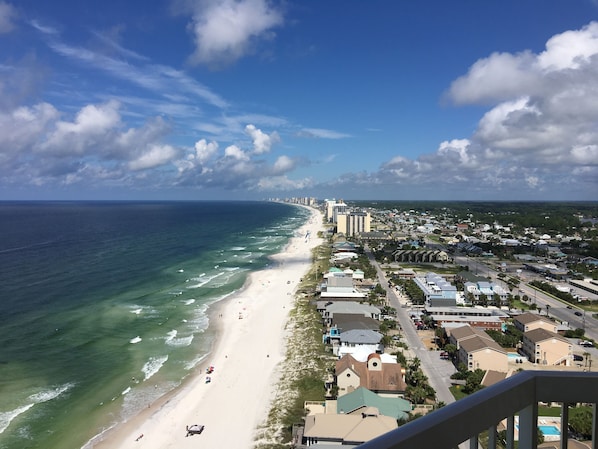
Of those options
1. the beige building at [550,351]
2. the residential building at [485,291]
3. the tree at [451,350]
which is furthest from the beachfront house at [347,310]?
the residential building at [485,291]

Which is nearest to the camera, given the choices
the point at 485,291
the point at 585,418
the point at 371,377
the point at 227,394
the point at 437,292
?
the point at 585,418

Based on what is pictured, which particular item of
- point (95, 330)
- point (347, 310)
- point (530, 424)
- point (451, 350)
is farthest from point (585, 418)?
point (95, 330)

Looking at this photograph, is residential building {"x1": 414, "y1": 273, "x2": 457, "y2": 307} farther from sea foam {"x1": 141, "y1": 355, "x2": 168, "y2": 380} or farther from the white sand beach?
sea foam {"x1": 141, "y1": 355, "x2": 168, "y2": 380}

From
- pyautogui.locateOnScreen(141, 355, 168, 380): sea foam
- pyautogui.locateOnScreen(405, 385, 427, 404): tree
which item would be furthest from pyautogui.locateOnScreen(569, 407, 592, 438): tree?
pyautogui.locateOnScreen(141, 355, 168, 380): sea foam

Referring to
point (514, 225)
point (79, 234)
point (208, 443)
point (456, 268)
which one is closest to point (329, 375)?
point (208, 443)

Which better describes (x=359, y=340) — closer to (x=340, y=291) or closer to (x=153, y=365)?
(x=340, y=291)
